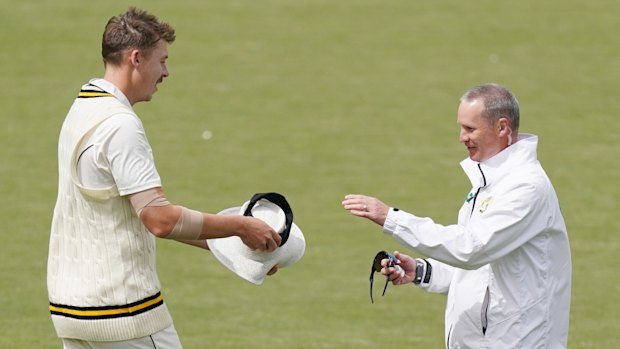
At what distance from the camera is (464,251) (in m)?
5.75

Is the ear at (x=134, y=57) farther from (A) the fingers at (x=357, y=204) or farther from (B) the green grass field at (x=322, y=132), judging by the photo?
(B) the green grass field at (x=322, y=132)

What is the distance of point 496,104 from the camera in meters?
6.05

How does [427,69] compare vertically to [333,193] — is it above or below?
above

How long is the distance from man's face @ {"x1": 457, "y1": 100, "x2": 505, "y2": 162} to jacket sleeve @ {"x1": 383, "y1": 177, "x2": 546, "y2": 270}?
0.30m

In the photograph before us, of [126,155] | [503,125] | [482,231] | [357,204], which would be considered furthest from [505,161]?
[126,155]

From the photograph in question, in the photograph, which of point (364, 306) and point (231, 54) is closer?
point (364, 306)

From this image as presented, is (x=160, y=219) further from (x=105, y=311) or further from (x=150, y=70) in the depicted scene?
(x=150, y=70)

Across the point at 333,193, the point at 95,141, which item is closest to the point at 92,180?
the point at 95,141

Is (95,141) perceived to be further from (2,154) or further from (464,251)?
(2,154)

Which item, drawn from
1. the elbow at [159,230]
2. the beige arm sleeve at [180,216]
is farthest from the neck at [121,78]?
the elbow at [159,230]

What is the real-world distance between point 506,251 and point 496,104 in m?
0.73

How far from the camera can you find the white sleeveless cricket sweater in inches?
214

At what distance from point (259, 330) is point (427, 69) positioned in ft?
36.5

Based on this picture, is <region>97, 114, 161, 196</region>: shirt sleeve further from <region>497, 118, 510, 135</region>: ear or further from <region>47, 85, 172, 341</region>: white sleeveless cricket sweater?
<region>497, 118, 510, 135</region>: ear
